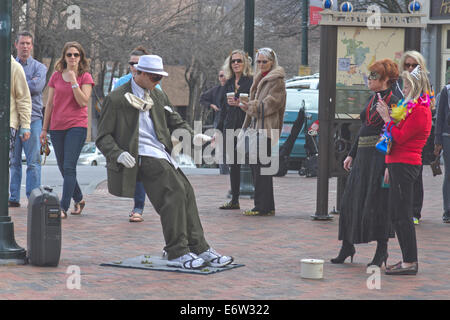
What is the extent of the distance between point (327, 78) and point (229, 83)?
1.63 metres

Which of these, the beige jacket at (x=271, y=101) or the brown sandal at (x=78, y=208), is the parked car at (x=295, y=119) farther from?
the brown sandal at (x=78, y=208)

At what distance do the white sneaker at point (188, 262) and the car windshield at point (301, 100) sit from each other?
40.7ft

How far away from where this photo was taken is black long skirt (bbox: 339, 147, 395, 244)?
7.68 metres

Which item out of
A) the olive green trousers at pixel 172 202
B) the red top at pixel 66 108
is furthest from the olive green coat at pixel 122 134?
the red top at pixel 66 108

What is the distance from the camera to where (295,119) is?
19.1 meters

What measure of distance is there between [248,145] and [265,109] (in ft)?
1.65

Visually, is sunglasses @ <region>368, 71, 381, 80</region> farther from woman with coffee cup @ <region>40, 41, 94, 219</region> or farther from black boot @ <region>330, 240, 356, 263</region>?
woman with coffee cup @ <region>40, 41, 94, 219</region>

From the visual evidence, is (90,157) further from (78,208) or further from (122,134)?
(122,134)

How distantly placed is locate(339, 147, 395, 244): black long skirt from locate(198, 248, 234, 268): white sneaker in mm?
1034

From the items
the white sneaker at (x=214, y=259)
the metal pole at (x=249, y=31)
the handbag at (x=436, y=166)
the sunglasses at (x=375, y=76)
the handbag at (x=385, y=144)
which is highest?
the metal pole at (x=249, y=31)

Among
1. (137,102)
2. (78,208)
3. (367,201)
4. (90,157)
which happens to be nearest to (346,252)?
(367,201)

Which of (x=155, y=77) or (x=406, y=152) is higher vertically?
(x=155, y=77)

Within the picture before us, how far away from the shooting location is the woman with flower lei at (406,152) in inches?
287

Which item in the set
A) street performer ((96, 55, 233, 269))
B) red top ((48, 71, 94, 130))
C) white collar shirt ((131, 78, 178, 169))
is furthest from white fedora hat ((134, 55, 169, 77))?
red top ((48, 71, 94, 130))
